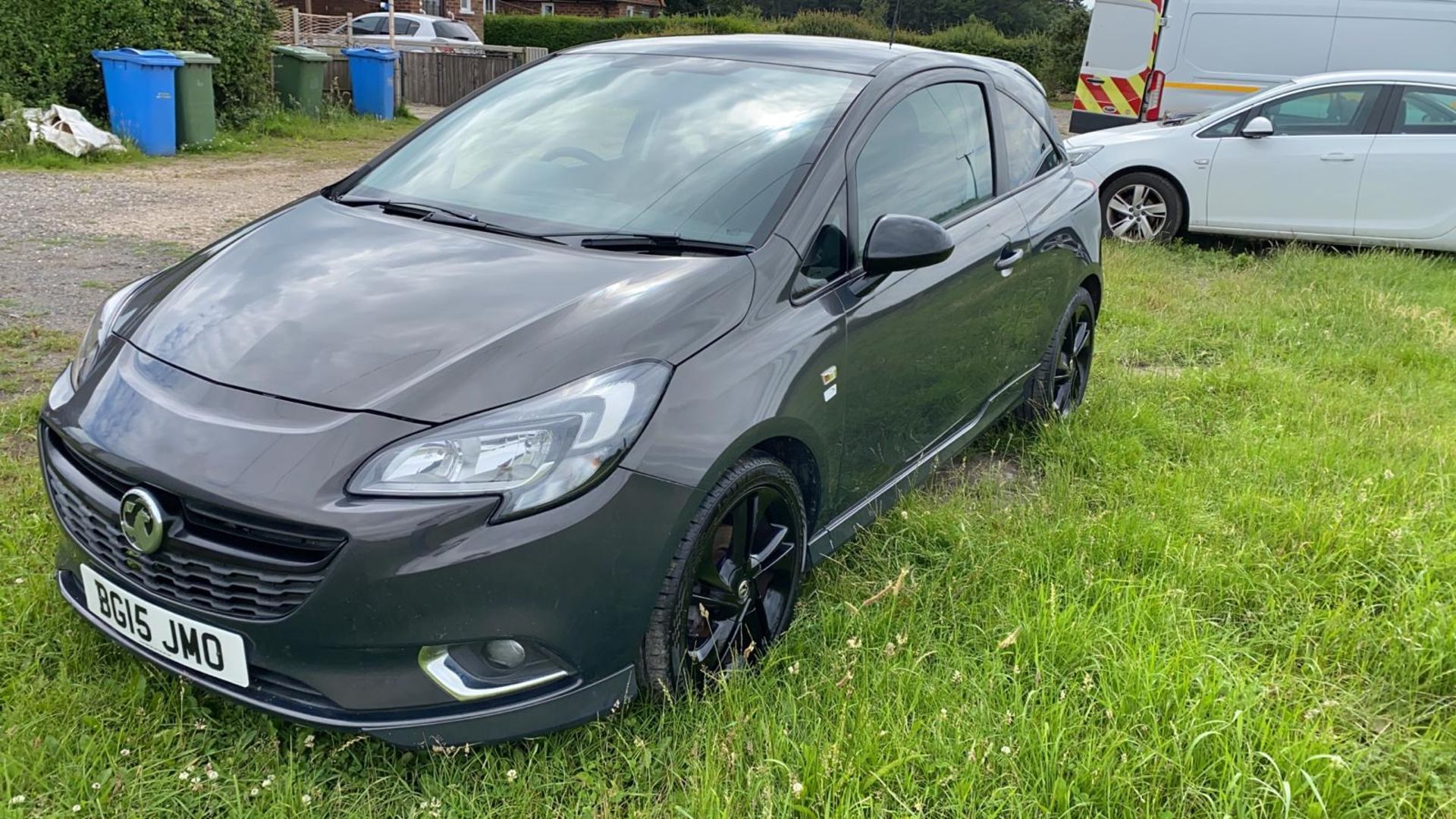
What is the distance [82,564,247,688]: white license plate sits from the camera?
6.83ft

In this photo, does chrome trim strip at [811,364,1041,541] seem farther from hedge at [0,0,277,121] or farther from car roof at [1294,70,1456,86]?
hedge at [0,0,277,121]

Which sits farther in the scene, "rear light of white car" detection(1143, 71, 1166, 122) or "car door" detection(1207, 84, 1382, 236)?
"rear light of white car" detection(1143, 71, 1166, 122)

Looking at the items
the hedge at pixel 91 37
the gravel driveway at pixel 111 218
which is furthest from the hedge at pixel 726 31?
the gravel driveway at pixel 111 218

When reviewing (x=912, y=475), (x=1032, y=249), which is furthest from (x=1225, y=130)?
(x=912, y=475)

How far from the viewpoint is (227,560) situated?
6.66 feet

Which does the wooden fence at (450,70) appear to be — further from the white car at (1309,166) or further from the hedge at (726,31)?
the hedge at (726,31)

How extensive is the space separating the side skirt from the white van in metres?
7.63

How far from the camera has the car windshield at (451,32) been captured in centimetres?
2483

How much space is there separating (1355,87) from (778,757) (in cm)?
815

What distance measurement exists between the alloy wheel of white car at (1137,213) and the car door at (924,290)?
5.27 metres

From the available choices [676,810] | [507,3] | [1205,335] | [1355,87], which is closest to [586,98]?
[676,810]

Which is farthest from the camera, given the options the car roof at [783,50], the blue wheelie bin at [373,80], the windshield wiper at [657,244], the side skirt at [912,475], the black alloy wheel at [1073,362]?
the blue wheelie bin at [373,80]

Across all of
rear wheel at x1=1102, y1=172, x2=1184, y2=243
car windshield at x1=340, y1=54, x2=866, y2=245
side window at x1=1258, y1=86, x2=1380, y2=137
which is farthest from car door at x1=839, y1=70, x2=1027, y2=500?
side window at x1=1258, y1=86, x2=1380, y2=137

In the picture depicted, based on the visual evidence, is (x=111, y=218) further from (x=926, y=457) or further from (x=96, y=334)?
(x=926, y=457)
